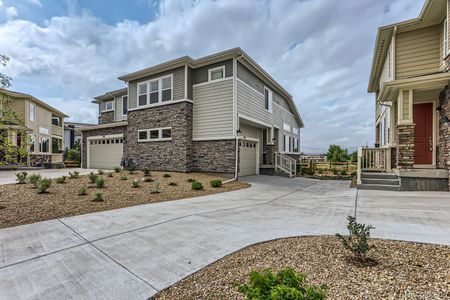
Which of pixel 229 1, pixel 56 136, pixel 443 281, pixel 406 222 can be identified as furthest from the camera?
pixel 56 136

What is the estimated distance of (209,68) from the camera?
12203 millimetres

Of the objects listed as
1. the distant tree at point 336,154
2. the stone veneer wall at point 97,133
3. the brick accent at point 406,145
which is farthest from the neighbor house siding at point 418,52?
the stone veneer wall at point 97,133

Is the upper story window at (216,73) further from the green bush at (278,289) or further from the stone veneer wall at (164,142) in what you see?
the green bush at (278,289)

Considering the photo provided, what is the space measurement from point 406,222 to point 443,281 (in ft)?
7.79

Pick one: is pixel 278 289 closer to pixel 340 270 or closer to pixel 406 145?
pixel 340 270

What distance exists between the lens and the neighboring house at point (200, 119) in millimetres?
11688

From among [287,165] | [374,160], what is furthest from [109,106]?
[374,160]

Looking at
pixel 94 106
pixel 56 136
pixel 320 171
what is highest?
pixel 94 106

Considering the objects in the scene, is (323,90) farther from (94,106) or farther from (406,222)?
(94,106)

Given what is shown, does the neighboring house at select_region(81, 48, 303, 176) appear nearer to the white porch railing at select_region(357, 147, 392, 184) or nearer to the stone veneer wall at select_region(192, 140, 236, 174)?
the stone veneer wall at select_region(192, 140, 236, 174)

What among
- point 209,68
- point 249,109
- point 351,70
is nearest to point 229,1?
point 209,68

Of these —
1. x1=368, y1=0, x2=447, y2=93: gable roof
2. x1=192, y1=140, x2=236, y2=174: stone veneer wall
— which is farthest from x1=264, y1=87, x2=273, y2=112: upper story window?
x1=368, y1=0, x2=447, y2=93: gable roof

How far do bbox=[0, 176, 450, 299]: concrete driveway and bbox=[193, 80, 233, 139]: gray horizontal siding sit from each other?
6.28 m

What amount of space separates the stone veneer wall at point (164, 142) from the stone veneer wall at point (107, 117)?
19.1 feet
